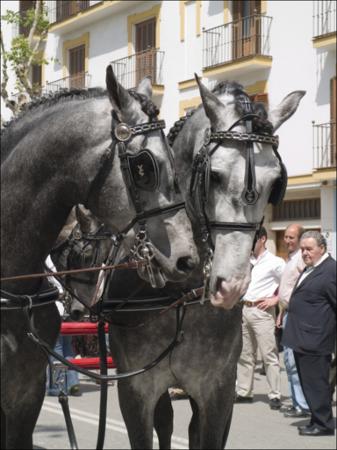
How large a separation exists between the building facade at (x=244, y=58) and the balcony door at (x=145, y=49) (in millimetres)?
26

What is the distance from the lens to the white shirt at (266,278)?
383 inches

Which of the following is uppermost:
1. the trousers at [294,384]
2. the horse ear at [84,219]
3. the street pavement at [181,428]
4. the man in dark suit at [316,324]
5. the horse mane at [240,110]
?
the horse mane at [240,110]

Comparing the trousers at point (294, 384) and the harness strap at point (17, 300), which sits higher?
the harness strap at point (17, 300)

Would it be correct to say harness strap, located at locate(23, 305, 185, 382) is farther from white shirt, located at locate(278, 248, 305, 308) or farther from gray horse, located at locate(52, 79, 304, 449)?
white shirt, located at locate(278, 248, 305, 308)

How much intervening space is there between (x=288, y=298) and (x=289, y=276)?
253 millimetres

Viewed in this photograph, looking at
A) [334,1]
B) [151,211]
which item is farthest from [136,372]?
[334,1]

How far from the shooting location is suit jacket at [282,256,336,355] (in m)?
8.98

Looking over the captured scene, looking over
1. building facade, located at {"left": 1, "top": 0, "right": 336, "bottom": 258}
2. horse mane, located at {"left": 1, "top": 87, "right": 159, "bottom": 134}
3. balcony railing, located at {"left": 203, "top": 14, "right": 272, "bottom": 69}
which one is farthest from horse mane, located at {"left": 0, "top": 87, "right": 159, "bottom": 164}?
balcony railing, located at {"left": 203, "top": 14, "right": 272, "bottom": 69}

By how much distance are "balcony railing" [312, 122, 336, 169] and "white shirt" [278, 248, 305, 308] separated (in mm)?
9065

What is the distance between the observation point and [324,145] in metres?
19.0

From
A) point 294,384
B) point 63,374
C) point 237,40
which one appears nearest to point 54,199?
point 63,374

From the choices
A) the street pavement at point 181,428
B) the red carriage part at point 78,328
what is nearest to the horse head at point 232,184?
the red carriage part at point 78,328

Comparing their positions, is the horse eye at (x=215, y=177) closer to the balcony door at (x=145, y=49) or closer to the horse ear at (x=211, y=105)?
the horse ear at (x=211, y=105)

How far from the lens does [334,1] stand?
18.8 meters
